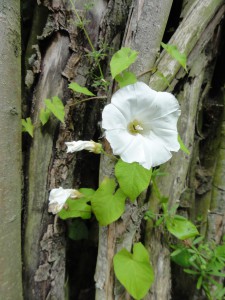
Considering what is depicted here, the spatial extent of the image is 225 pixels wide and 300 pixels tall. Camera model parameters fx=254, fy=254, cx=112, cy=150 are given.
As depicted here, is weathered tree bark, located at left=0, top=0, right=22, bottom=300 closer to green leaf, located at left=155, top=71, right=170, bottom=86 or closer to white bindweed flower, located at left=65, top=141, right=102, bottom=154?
white bindweed flower, located at left=65, top=141, right=102, bottom=154

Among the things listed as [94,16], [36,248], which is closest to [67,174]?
[36,248]

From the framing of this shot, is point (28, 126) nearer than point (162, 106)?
No

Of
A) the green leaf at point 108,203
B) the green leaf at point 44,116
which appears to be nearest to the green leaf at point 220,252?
the green leaf at point 108,203

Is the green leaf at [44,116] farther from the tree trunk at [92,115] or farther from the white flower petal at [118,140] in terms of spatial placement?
the white flower petal at [118,140]

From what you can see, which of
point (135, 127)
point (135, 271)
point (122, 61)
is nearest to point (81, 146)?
point (135, 127)

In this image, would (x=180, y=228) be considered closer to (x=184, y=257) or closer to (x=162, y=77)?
(x=184, y=257)
